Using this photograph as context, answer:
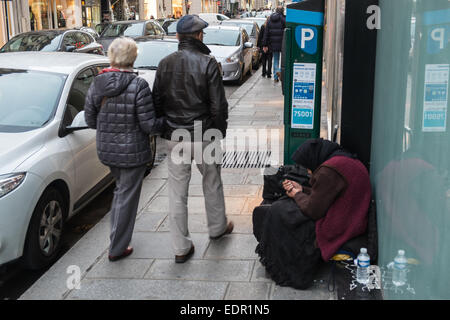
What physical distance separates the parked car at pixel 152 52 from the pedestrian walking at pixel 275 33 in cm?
375

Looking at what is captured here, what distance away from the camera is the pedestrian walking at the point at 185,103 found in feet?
15.0

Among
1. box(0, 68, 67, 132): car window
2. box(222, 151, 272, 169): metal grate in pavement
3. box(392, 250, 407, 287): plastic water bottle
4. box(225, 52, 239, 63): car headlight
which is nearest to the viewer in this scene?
box(392, 250, 407, 287): plastic water bottle

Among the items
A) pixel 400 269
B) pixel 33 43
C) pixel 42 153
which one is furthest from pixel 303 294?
pixel 33 43

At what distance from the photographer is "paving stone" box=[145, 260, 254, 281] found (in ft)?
14.8

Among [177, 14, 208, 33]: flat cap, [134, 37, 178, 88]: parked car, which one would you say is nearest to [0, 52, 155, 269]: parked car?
[177, 14, 208, 33]: flat cap

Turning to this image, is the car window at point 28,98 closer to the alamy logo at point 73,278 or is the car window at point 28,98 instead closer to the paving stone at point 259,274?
the alamy logo at point 73,278

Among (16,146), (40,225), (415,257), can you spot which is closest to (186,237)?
(40,225)

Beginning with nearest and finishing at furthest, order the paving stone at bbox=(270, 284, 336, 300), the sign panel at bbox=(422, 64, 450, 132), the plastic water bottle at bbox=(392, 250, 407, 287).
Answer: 1. the sign panel at bbox=(422, 64, 450, 132)
2. the plastic water bottle at bbox=(392, 250, 407, 287)
3. the paving stone at bbox=(270, 284, 336, 300)

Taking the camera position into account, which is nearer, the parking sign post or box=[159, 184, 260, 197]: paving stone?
the parking sign post

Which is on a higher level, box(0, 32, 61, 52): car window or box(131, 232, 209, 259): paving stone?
box(0, 32, 61, 52): car window

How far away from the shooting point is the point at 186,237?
15.9ft

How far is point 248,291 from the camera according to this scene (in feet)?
13.8

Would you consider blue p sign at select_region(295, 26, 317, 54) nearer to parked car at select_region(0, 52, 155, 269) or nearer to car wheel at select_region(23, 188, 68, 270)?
parked car at select_region(0, 52, 155, 269)
